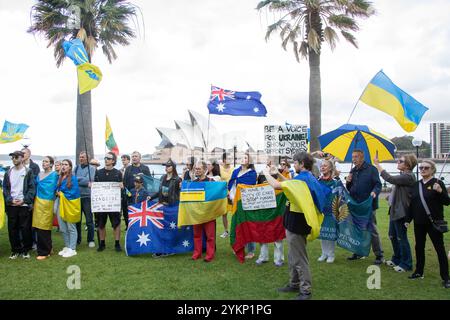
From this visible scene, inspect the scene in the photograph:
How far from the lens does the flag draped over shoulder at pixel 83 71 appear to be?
8125mm

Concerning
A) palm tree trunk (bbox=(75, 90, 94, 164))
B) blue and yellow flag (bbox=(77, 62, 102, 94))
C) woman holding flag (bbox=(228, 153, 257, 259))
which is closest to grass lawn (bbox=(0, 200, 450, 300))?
woman holding flag (bbox=(228, 153, 257, 259))

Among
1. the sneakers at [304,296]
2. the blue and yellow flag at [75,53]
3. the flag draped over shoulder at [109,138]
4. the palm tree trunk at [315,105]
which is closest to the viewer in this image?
the sneakers at [304,296]

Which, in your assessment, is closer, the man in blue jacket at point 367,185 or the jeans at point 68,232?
the man in blue jacket at point 367,185

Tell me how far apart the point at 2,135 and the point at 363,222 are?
40.7 ft

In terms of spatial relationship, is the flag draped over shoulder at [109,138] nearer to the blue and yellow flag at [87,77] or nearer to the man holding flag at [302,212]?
the blue and yellow flag at [87,77]

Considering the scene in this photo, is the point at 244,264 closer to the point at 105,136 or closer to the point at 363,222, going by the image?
the point at 363,222

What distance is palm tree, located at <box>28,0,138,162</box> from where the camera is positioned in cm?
1727

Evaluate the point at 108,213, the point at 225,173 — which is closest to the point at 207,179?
A: the point at 225,173

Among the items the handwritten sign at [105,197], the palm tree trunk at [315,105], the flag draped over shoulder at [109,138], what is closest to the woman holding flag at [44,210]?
the handwritten sign at [105,197]

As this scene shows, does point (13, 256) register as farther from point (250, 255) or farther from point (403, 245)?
point (403, 245)

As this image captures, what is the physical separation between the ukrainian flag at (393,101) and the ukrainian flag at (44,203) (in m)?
6.03

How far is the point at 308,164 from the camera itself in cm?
511

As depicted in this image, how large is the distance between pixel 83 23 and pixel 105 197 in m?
12.5
